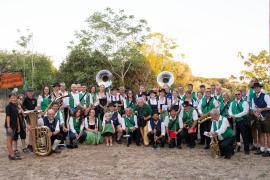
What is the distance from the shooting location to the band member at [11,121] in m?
7.54

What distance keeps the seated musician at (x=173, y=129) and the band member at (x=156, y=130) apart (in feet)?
0.58

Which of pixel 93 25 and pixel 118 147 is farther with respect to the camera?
pixel 93 25

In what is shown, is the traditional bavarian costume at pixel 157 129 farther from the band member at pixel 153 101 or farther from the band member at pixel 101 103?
the band member at pixel 101 103

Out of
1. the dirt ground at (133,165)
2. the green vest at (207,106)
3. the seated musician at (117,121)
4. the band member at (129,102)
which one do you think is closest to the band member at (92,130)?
the seated musician at (117,121)

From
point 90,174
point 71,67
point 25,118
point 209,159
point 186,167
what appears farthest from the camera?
point 71,67

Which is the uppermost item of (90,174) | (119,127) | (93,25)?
(93,25)

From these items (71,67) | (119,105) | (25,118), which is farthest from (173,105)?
(71,67)

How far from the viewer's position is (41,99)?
9.20 metres

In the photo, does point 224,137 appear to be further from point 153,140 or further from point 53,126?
point 53,126

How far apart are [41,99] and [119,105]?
2379 millimetres

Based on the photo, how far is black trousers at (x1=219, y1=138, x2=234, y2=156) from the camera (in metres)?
7.70

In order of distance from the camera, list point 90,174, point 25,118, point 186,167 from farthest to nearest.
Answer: point 25,118, point 186,167, point 90,174

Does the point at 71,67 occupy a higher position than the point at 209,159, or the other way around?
the point at 71,67

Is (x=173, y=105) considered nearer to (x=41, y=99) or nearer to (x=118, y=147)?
(x=118, y=147)
